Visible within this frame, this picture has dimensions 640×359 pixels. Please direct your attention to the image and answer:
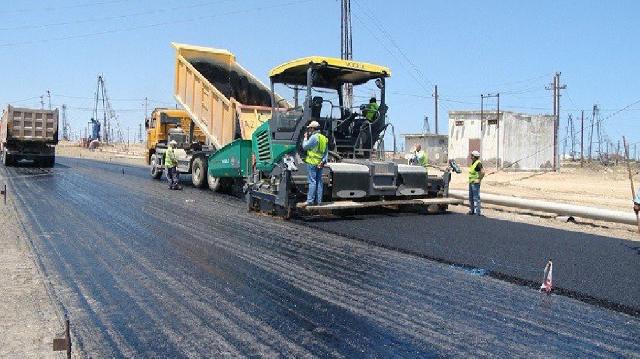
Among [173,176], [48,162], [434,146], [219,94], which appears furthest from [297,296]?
[434,146]

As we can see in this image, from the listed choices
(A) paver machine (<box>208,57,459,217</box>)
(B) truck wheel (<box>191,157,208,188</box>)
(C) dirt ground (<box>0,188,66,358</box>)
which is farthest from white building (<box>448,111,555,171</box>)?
(C) dirt ground (<box>0,188,66,358</box>)

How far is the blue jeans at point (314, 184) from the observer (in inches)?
356

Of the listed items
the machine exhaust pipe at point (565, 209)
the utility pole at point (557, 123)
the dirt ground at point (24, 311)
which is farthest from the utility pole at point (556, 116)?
the dirt ground at point (24, 311)

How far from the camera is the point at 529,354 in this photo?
3.59m

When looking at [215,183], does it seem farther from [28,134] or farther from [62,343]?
[28,134]

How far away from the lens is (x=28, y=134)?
21.2 metres

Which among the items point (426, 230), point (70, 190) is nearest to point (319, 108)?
point (426, 230)

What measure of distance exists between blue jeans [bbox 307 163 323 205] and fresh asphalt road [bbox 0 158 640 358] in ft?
2.41

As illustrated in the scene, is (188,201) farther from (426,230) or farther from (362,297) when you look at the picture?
(362,297)

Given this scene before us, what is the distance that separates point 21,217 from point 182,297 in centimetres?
544

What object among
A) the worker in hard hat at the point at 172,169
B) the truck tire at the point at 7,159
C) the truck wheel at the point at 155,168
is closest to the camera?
the worker in hard hat at the point at 172,169

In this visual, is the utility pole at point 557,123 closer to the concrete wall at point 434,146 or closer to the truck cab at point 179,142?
the concrete wall at point 434,146

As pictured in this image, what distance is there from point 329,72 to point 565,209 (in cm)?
503

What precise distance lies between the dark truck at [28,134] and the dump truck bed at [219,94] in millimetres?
9128
